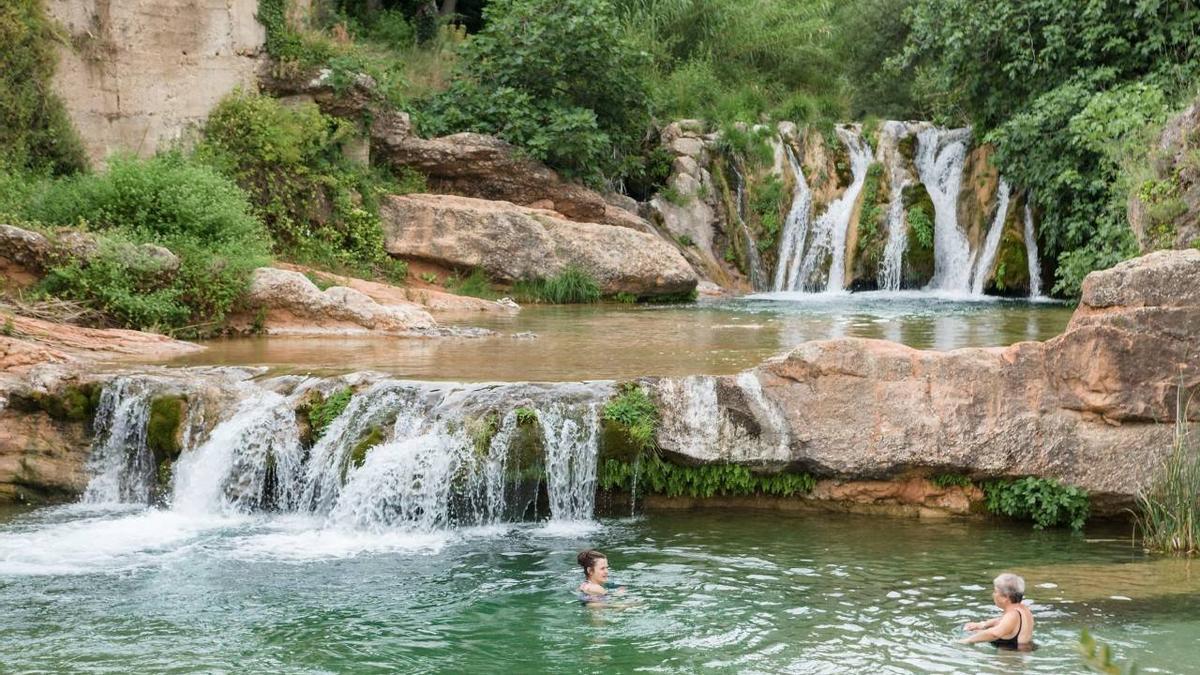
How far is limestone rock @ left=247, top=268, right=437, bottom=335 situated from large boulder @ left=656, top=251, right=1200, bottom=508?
238 inches

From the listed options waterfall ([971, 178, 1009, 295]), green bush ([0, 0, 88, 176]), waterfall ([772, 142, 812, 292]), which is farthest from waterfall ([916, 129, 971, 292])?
green bush ([0, 0, 88, 176])

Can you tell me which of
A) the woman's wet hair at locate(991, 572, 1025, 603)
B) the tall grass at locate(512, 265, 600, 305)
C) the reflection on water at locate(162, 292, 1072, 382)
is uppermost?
the tall grass at locate(512, 265, 600, 305)

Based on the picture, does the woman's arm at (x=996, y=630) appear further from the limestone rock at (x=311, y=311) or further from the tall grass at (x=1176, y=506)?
the limestone rock at (x=311, y=311)

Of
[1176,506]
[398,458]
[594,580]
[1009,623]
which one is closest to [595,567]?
[594,580]

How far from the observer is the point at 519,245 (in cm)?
2011

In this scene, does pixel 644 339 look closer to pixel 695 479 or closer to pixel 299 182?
pixel 695 479

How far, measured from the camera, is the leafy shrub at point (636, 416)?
32.2 feet

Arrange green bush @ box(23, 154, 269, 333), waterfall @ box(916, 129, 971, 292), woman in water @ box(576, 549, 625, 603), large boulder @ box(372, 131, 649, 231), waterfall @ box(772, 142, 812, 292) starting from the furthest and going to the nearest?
waterfall @ box(772, 142, 812, 292) < waterfall @ box(916, 129, 971, 292) < large boulder @ box(372, 131, 649, 231) < green bush @ box(23, 154, 269, 333) < woman in water @ box(576, 549, 625, 603)

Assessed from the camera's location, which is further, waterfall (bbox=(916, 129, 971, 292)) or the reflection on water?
waterfall (bbox=(916, 129, 971, 292))

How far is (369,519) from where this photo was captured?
9602 mm

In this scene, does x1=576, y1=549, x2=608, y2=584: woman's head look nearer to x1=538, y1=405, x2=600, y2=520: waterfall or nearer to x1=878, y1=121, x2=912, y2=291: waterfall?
x1=538, y1=405, x2=600, y2=520: waterfall

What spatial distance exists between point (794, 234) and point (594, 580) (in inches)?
657

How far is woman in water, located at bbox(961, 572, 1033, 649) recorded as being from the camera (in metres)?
6.83

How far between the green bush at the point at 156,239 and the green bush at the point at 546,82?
6466 millimetres
